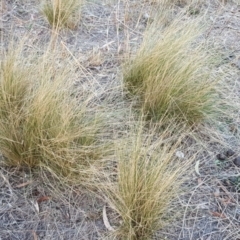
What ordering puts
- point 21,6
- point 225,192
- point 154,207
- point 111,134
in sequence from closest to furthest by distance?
point 154,207, point 225,192, point 111,134, point 21,6

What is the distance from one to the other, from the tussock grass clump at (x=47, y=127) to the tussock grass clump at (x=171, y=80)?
1.07 feet

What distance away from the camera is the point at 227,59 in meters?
2.64

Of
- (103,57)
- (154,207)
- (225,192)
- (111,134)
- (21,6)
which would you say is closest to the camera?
(154,207)

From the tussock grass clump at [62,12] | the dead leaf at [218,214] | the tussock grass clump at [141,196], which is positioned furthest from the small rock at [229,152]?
the tussock grass clump at [62,12]

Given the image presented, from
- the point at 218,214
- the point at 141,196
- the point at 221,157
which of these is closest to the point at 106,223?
the point at 141,196

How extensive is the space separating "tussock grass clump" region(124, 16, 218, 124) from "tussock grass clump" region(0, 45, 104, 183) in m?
0.33

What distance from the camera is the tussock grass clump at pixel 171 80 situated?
6.54 ft

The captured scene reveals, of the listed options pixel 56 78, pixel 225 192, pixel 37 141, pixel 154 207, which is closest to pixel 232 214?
pixel 225 192

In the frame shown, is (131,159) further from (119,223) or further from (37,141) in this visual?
(37,141)

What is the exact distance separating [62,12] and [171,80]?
1081mm

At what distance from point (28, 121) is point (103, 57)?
94 cm

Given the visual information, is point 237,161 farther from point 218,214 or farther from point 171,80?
point 171,80

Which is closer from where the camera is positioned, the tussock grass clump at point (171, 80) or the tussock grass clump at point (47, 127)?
the tussock grass clump at point (47, 127)

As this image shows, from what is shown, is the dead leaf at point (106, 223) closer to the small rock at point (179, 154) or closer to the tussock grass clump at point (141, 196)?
the tussock grass clump at point (141, 196)
